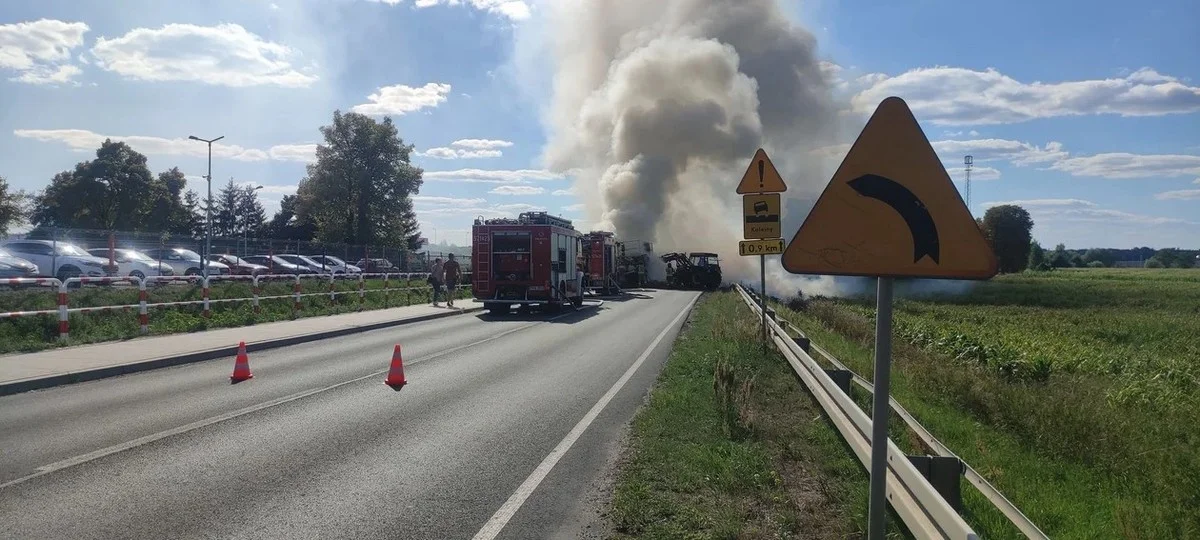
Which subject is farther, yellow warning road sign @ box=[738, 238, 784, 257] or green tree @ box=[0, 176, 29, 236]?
green tree @ box=[0, 176, 29, 236]

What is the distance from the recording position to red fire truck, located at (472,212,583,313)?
24.3 meters

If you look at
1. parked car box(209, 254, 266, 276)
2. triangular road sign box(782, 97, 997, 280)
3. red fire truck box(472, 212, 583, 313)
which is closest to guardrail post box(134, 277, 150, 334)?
red fire truck box(472, 212, 583, 313)

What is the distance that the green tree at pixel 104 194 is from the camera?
212 ft

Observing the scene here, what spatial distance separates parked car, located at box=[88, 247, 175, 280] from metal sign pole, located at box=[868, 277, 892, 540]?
24.0 m

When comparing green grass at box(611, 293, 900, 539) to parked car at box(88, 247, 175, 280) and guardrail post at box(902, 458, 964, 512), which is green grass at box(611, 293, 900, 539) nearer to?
guardrail post at box(902, 458, 964, 512)

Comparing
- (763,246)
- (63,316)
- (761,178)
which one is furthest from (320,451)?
(63,316)

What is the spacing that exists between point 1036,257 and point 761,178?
102m

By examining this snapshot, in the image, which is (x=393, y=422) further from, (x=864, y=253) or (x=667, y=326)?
(x=667, y=326)

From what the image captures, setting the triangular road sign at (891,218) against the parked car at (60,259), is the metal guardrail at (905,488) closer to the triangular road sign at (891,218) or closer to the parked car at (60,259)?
the triangular road sign at (891,218)

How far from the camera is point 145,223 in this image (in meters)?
70.8

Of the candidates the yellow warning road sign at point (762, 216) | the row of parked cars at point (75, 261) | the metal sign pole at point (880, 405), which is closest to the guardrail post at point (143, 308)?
the row of parked cars at point (75, 261)

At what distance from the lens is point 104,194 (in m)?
65.1

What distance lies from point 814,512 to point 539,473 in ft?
6.85

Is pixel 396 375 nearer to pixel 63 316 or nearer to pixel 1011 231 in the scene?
pixel 63 316
